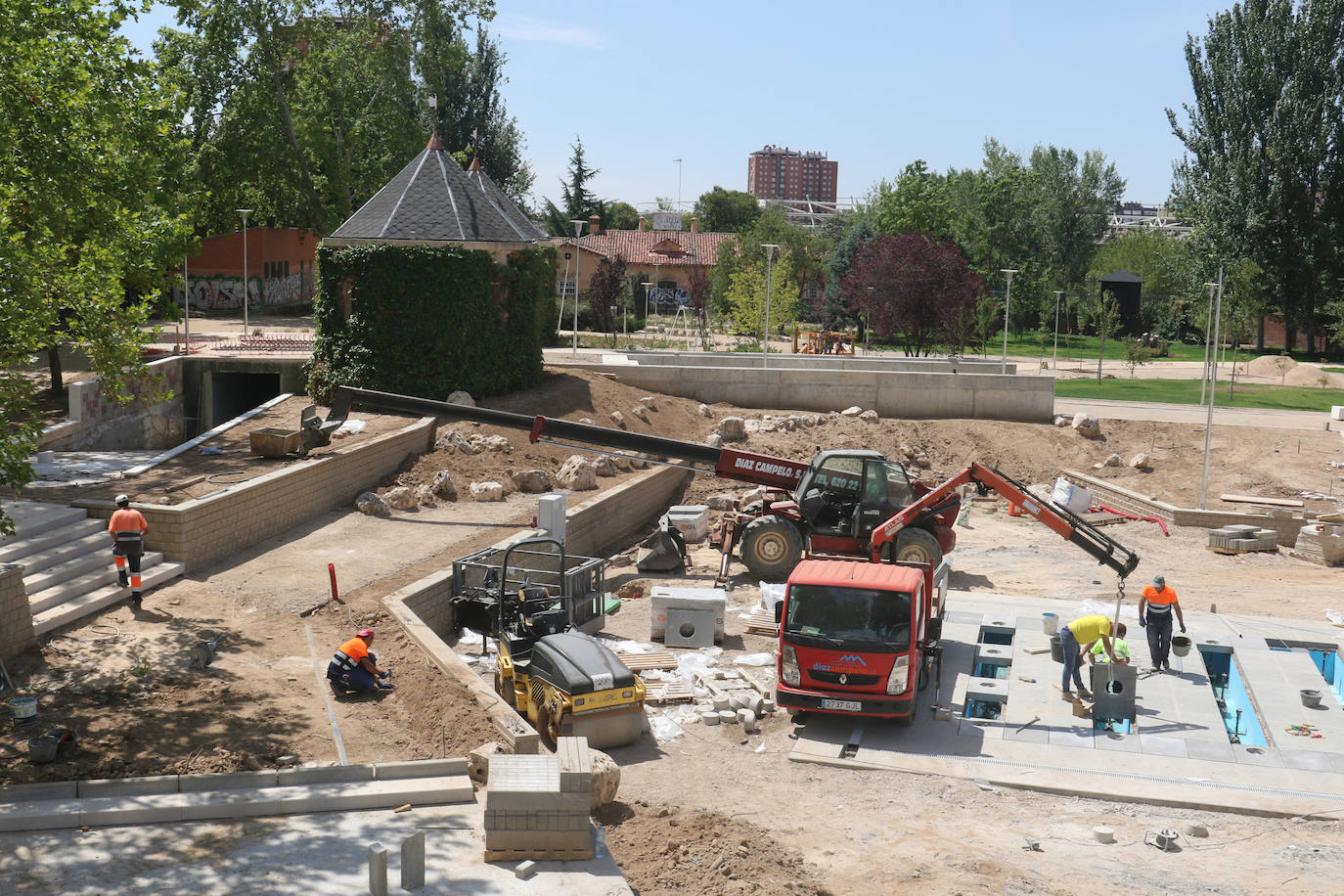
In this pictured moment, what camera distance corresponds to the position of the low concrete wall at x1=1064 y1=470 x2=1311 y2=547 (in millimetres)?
25125

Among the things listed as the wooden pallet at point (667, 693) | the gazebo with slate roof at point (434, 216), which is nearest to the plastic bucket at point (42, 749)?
the wooden pallet at point (667, 693)

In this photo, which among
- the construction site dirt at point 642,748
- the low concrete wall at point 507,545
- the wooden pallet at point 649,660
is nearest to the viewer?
the construction site dirt at point 642,748

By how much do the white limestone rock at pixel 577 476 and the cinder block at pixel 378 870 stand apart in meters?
16.4

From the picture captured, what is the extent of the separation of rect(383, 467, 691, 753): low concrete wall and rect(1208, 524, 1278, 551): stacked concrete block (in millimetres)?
11778

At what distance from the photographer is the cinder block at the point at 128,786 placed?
10.3m

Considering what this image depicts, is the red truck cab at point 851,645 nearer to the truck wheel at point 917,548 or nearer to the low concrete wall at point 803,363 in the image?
the truck wheel at point 917,548

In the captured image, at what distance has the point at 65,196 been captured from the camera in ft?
50.9

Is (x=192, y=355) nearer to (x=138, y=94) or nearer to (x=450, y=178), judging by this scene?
(x=450, y=178)

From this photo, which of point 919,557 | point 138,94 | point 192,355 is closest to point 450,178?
point 192,355

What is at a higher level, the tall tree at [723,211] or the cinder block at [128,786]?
the tall tree at [723,211]

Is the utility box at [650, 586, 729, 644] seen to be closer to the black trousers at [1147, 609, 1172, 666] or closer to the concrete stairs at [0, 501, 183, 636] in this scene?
the black trousers at [1147, 609, 1172, 666]

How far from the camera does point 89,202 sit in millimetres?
16156

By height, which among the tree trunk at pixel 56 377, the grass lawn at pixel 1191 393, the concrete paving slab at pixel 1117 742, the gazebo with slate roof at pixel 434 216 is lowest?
the concrete paving slab at pixel 1117 742

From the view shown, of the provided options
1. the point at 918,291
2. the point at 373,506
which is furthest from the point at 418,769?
the point at 918,291
